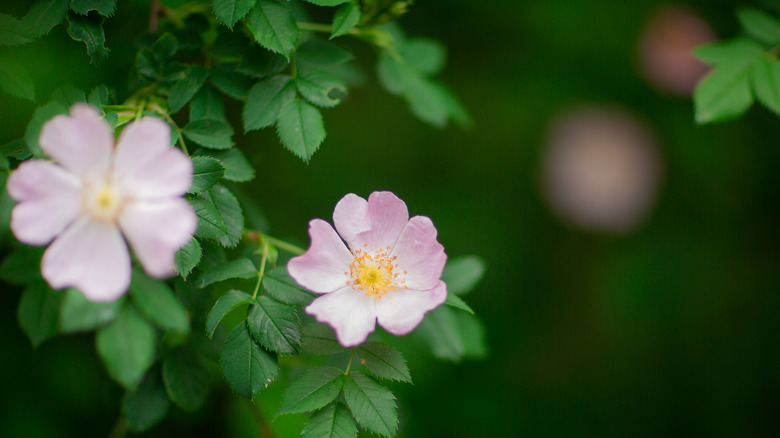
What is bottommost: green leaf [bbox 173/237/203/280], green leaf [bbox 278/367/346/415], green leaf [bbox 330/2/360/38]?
green leaf [bbox 278/367/346/415]

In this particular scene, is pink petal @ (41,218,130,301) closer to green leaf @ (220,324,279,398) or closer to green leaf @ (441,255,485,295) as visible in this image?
green leaf @ (220,324,279,398)

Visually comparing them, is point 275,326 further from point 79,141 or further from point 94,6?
point 94,6

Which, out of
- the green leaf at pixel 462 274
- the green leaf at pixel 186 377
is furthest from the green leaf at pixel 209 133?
the green leaf at pixel 462 274

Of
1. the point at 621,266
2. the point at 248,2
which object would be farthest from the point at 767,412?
the point at 248,2

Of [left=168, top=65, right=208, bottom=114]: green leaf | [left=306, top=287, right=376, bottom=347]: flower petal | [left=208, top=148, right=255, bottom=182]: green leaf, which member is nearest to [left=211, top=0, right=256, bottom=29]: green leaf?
[left=168, top=65, right=208, bottom=114]: green leaf

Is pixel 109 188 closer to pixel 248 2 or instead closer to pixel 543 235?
pixel 248 2

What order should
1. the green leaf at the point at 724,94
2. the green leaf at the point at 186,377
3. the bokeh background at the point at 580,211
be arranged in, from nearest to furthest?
the green leaf at the point at 186,377, the green leaf at the point at 724,94, the bokeh background at the point at 580,211

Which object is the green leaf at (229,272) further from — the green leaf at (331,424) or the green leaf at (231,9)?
the green leaf at (231,9)
